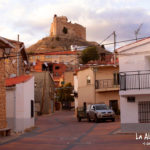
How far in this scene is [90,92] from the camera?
40.0 meters

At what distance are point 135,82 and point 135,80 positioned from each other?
0.15 m

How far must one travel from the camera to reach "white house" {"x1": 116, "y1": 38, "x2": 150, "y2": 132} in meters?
17.2

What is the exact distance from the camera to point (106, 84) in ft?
125

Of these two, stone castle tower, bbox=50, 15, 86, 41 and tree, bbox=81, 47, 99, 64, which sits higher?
stone castle tower, bbox=50, 15, 86, 41

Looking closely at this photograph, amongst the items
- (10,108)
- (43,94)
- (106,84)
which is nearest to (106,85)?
(106,84)

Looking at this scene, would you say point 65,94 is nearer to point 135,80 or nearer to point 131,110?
point 131,110

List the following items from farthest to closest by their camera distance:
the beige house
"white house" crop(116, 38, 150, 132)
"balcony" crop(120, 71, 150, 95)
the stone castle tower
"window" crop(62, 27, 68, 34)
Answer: "window" crop(62, 27, 68, 34), the stone castle tower, the beige house, "white house" crop(116, 38, 150, 132), "balcony" crop(120, 71, 150, 95)

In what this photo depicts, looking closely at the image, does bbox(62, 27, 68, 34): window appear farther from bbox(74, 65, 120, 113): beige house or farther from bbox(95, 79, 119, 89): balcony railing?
bbox(95, 79, 119, 89): balcony railing

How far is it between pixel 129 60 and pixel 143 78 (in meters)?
1.26

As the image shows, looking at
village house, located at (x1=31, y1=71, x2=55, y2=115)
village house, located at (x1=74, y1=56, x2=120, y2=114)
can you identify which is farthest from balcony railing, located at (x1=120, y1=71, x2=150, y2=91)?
village house, located at (x1=31, y1=71, x2=55, y2=115)

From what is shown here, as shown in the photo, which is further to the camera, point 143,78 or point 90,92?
point 90,92

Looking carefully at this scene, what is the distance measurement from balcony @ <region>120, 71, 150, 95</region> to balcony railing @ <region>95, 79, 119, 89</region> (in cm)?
1980

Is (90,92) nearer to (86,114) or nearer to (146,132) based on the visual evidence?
(86,114)

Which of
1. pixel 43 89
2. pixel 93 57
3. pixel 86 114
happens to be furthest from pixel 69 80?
pixel 86 114
